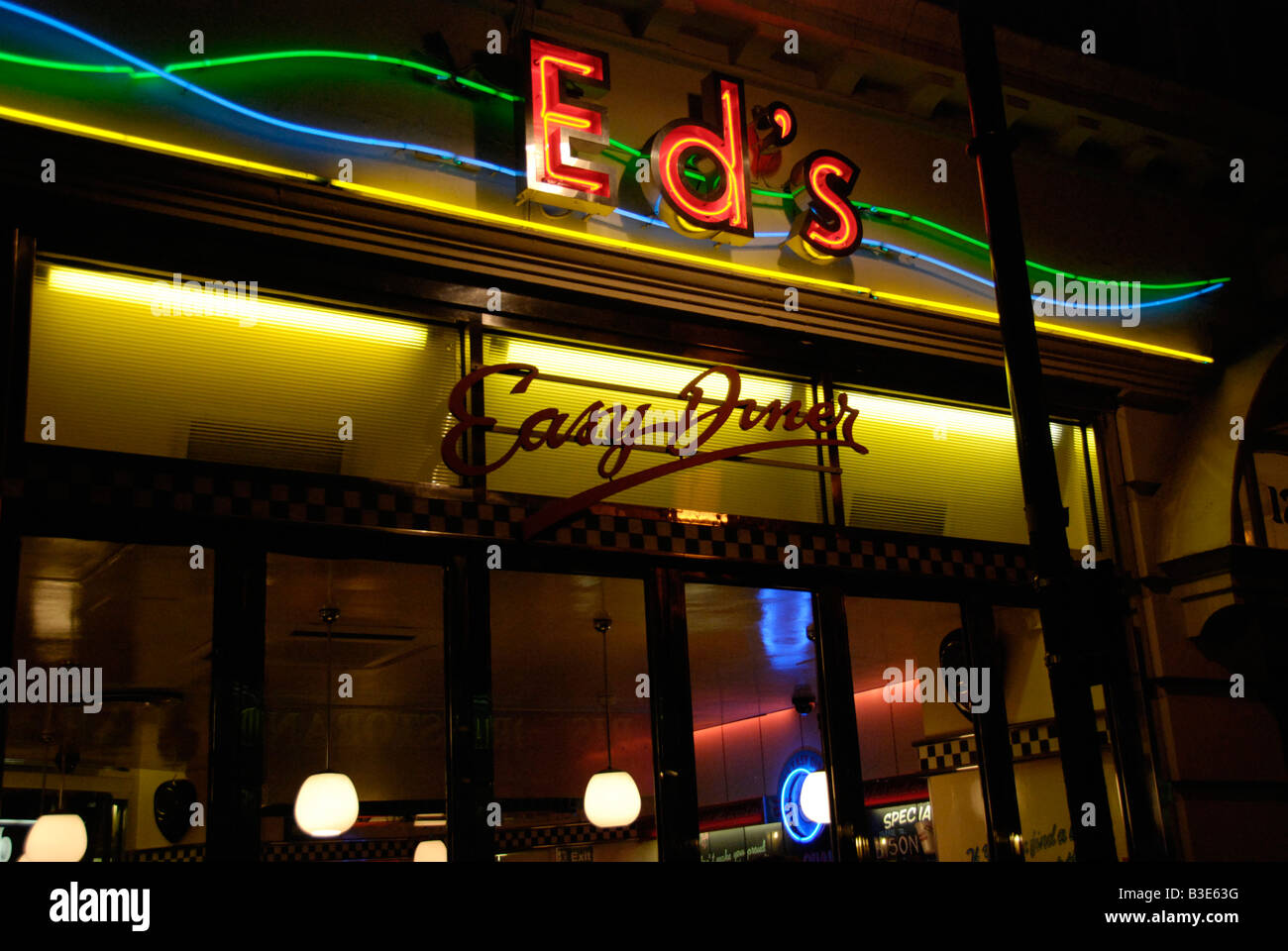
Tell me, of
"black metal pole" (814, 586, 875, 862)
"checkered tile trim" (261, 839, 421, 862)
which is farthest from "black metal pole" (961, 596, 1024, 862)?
"checkered tile trim" (261, 839, 421, 862)

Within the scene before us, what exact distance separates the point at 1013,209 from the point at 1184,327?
5712 mm

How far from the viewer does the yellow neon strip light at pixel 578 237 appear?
235 inches

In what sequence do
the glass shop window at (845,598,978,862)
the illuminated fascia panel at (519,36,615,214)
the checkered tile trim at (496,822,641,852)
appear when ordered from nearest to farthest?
the illuminated fascia panel at (519,36,615,214), the glass shop window at (845,598,978,862), the checkered tile trim at (496,822,641,852)

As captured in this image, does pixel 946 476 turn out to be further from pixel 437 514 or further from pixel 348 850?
pixel 348 850

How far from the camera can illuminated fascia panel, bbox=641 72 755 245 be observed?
7340mm

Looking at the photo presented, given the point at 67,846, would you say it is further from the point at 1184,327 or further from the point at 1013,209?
the point at 1184,327

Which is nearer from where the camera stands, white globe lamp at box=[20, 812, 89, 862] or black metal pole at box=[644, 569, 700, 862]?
black metal pole at box=[644, 569, 700, 862]

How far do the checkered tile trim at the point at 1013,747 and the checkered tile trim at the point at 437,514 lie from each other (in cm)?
132

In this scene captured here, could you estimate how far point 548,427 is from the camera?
22.1ft

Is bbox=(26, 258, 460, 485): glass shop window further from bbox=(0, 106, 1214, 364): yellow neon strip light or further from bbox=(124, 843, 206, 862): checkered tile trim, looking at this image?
bbox=(124, 843, 206, 862): checkered tile trim

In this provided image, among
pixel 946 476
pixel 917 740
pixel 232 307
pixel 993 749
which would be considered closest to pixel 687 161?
pixel 946 476

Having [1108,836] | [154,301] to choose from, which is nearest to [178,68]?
[154,301]

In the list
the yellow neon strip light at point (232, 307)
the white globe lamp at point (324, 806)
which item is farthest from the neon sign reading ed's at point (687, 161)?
the white globe lamp at point (324, 806)

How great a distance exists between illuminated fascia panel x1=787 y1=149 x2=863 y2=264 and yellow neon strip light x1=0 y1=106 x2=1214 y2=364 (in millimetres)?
218
